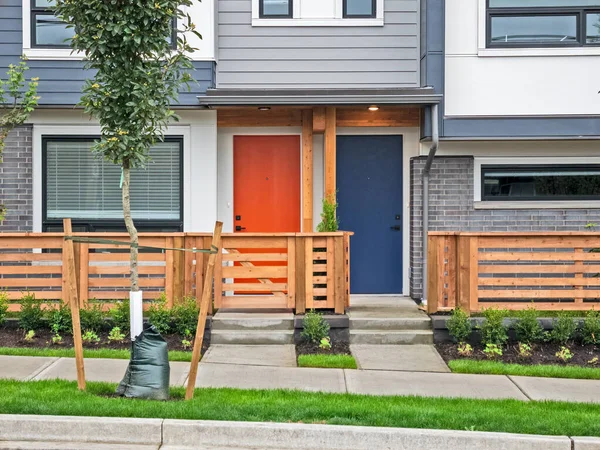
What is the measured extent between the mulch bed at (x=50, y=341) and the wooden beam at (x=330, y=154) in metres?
2.97

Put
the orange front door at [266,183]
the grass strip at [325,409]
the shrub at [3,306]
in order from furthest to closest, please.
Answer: the orange front door at [266,183]
the shrub at [3,306]
the grass strip at [325,409]

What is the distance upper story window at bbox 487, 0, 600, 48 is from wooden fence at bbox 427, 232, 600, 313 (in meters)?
3.19

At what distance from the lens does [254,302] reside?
9688 mm

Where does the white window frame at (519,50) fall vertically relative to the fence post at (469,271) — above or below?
above

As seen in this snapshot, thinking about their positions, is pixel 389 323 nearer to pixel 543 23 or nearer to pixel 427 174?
pixel 427 174

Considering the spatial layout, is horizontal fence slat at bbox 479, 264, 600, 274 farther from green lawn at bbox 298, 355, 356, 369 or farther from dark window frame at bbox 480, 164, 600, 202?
green lawn at bbox 298, 355, 356, 369

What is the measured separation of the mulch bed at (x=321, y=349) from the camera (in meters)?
8.77

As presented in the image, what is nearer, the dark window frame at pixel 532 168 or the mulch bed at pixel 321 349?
the mulch bed at pixel 321 349

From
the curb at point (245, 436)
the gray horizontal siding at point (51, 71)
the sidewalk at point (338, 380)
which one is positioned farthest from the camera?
the gray horizontal siding at point (51, 71)

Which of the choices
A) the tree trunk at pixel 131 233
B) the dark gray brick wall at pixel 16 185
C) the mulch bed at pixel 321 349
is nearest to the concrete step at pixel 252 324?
the mulch bed at pixel 321 349

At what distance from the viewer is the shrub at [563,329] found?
888cm

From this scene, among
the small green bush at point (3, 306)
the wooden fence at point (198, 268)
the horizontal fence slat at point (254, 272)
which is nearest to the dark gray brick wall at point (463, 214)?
the wooden fence at point (198, 268)

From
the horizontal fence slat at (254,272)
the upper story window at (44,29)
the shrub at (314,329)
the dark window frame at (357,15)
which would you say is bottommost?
the shrub at (314,329)

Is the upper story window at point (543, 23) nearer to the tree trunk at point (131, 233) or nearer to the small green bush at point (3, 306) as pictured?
the tree trunk at point (131, 233)
